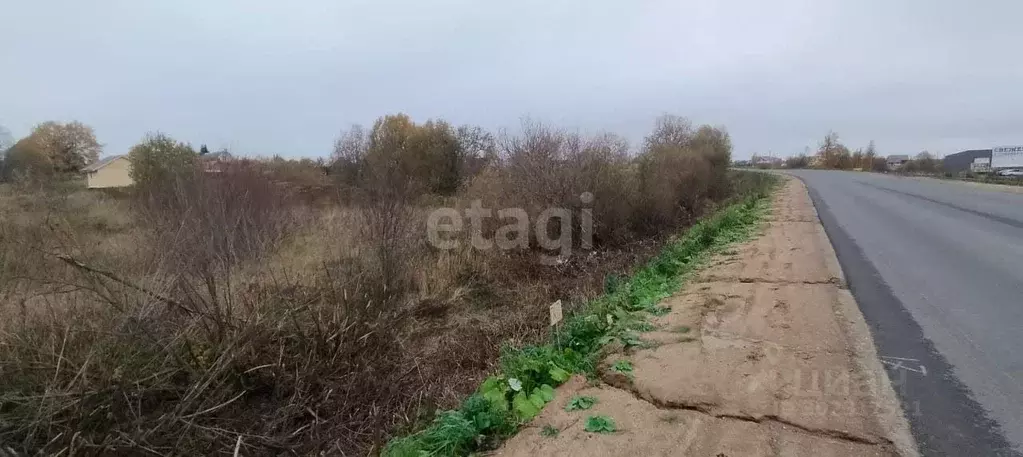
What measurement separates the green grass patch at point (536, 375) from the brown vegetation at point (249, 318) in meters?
0.91

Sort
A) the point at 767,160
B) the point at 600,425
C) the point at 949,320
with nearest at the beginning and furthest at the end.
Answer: the point at 600,425 → the point at 949,320 → the point at 767,160

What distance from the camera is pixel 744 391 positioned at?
397cm

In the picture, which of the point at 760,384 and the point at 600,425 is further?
the point at 760,384

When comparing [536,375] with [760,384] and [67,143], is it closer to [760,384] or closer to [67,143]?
[760,384]

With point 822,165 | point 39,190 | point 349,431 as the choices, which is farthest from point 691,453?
point 822,165

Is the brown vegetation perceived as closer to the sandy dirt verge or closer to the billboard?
the sandy dirt verge

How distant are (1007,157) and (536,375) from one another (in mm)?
75312

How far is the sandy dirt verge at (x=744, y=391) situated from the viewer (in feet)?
10.9

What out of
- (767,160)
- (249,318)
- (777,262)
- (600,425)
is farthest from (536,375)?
(767,160)

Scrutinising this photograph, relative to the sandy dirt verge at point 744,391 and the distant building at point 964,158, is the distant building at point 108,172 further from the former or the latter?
the distant building at point 964,158

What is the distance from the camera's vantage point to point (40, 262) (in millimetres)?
5469

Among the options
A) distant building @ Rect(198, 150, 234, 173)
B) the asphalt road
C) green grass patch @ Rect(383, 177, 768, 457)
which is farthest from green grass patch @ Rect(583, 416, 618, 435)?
distant building @ Rect(198, 150, 234, 173)

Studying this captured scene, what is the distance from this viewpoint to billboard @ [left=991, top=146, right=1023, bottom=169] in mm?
55000

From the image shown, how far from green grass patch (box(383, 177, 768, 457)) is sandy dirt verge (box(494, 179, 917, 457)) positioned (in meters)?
0.17
